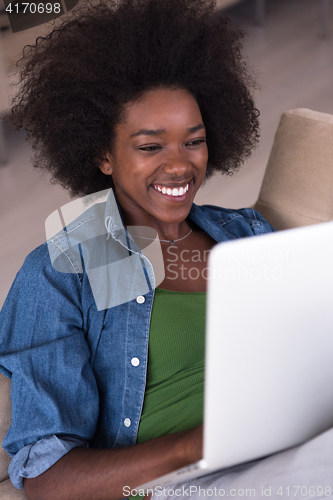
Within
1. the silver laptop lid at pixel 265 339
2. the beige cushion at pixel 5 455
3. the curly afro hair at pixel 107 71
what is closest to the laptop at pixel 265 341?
the silver laptop lid at pixel 265 339

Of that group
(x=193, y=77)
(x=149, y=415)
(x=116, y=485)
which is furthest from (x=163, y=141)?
(x=116, y=485)

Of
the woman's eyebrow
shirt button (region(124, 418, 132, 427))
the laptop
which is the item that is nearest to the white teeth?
the woman's eyebrow

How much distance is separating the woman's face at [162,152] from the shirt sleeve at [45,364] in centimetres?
25

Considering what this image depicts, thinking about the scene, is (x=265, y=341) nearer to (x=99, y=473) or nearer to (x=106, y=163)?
(x=99, y=473)

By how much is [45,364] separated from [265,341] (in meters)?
0.51

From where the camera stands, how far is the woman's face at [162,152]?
106 cm

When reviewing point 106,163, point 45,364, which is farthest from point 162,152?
point 45,364

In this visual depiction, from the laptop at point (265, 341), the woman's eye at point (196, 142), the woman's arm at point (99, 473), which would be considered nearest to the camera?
the laptop at point (265, 341)

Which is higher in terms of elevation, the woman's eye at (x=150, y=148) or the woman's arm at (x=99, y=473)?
the woman's eye at (x=150, y=148)

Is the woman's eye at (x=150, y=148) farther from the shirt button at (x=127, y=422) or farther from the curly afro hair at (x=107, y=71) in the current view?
the shirt button at (x=127, y=422)

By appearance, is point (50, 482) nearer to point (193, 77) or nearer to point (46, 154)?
point (46, 154)

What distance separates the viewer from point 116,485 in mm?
902

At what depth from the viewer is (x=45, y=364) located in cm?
94

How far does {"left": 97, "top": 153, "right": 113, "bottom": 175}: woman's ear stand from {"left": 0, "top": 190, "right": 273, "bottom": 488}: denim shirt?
91 mm
